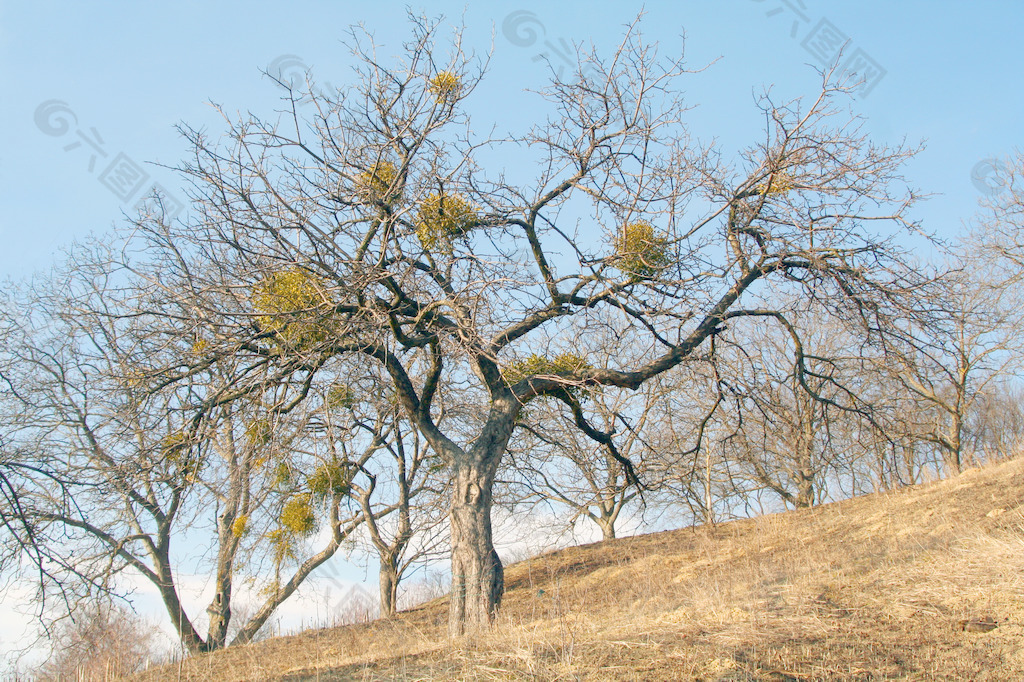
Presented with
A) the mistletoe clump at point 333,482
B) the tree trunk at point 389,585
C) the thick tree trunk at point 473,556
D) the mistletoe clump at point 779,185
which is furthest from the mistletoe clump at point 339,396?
the tree trunk at point 389,585

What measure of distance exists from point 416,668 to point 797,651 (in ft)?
8.04

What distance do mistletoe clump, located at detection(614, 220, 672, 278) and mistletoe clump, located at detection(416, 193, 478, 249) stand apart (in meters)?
1.59

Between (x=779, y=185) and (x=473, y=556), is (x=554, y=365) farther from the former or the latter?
(x=779, y=185)

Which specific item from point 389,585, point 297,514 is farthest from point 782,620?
point 389,585

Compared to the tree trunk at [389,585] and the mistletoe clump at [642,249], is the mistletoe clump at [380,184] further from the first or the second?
the tree trunk at [389,585]

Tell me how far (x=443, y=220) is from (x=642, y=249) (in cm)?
206

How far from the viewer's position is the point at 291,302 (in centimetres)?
639

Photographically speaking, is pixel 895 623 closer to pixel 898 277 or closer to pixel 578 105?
pixel 898 277

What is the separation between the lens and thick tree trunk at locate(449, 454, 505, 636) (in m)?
6.70

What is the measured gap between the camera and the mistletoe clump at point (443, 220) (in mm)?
6902

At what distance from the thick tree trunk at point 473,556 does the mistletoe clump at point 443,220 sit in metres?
2.39

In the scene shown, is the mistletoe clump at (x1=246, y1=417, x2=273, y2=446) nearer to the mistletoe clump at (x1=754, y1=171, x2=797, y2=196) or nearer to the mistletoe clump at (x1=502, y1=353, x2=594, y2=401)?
the mistletoe clump at (x1=502, y1=353, x2=594, y2=401)

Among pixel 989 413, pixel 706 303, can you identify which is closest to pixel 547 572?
pixel 706 303

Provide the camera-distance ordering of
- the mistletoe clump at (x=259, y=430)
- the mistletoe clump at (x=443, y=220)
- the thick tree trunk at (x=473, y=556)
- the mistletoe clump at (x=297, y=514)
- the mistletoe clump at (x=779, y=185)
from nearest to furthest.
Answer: the mistletoe clump at (x=259, y=430)
the thick tree trunk at (x=473, y=556)
the mistletoe clump at (x=443, y=220)
the mistletoe clump at (x=779, y=185)
the mistletoe clump at (x=297, y=514)
